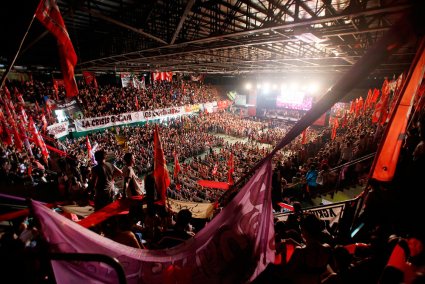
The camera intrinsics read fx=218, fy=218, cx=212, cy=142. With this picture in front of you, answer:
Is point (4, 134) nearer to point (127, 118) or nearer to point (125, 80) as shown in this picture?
point (127, 118)

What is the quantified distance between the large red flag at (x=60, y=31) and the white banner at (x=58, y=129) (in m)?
14.0

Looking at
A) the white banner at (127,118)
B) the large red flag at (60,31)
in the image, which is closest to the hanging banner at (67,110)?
the white banner at (127,118)

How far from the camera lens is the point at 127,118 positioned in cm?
2297

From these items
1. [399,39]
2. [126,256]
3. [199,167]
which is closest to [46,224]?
[126,256]

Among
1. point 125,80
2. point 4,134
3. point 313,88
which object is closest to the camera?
point 4,134

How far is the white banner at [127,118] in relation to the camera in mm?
19266

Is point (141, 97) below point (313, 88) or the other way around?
below

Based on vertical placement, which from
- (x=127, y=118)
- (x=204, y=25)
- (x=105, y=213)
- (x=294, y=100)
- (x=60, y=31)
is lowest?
(x=127, y=118)

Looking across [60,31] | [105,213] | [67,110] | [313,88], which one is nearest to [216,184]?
[105,213]

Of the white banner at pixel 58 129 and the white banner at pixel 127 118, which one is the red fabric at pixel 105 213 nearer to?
the white banner at pixel 58 129

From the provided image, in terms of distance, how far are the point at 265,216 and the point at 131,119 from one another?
2289cm

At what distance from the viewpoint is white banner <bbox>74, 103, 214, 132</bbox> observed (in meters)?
19.3

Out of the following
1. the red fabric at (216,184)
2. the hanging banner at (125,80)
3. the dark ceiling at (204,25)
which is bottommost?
the red fabric at (216,184)

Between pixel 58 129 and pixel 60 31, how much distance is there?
15.3 meters
